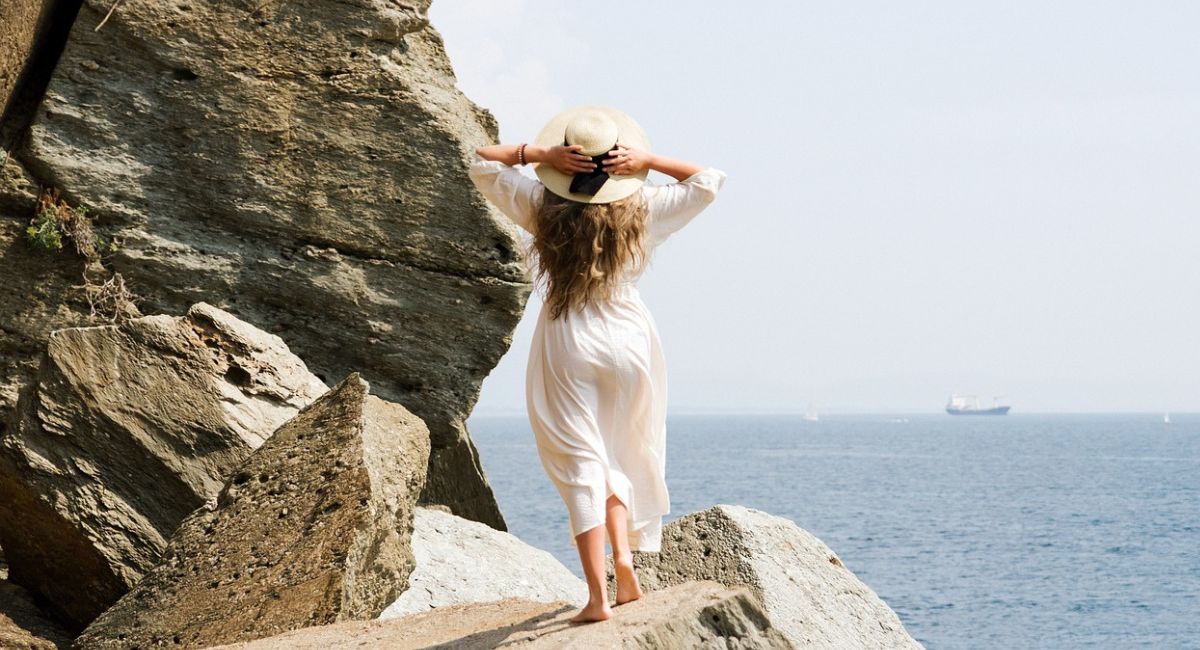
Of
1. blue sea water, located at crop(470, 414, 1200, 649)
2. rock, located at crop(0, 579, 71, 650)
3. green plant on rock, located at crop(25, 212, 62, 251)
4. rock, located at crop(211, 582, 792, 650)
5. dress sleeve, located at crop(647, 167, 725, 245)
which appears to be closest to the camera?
rock, located at crop(211, 582, 792, 650)

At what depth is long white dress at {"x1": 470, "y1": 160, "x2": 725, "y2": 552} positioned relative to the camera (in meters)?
5.74

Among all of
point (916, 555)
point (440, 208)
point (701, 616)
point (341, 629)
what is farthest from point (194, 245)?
point (916, 555)

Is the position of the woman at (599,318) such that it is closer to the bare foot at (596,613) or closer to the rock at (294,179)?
the bare foot at (596,613)

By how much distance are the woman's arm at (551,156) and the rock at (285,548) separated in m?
1.93

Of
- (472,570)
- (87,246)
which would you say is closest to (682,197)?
(472,570)

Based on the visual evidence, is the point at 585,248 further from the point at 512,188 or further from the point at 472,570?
the point at 472,570

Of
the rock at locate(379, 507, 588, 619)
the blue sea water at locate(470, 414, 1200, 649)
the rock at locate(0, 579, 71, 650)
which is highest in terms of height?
the rock at locate(379, 507, 588, 619)

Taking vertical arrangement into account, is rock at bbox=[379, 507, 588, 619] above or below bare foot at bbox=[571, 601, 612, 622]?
below

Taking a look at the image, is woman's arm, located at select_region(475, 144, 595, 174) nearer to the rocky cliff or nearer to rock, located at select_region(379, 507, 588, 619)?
the rocky cliff

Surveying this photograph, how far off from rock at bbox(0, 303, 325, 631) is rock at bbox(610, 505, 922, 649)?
279cm

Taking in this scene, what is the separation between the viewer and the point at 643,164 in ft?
19.3

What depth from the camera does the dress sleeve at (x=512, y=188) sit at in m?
5.95

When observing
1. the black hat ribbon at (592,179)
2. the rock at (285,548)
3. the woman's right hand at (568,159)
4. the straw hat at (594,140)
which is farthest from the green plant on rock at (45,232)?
the black hat ribbon at (592,179)

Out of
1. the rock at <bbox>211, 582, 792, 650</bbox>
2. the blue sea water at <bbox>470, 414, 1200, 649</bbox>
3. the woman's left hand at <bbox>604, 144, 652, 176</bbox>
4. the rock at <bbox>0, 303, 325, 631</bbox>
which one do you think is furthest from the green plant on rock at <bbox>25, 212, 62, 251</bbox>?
the blue sea water at <bbox>470, 414, 1200, 649</bbox>
